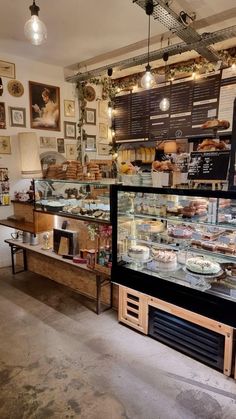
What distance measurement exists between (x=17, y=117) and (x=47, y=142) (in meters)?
0.63

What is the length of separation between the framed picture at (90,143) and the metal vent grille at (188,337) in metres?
3.67

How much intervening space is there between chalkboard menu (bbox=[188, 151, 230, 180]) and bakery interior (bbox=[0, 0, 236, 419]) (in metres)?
0.01

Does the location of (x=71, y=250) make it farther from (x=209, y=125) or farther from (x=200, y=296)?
(x=209, y=125)

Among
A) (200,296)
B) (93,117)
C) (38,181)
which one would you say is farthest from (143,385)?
(93,117)

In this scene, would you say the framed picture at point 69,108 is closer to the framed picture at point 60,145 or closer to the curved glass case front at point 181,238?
the framed picture at point 60,145

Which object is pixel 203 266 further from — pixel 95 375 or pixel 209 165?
pixel 95 375

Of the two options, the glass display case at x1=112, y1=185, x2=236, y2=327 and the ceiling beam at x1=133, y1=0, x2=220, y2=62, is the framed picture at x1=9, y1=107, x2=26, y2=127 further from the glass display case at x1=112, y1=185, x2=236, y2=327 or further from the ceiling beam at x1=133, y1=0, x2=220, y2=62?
the glass display case at x1=112, y1=185, x2=236, y2=327

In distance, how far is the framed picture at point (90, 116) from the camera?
548 cm

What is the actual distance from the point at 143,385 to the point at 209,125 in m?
2.15

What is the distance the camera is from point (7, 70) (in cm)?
442

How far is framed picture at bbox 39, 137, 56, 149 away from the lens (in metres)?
4.94

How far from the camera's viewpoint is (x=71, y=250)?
355 centimetres

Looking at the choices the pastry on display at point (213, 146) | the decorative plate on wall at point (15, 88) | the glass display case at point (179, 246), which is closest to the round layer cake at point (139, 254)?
the glass display case at point (179, 246)

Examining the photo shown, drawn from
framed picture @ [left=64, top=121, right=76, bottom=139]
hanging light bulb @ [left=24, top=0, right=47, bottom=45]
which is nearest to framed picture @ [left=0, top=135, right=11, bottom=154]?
framed picture @ [left=64, top=121, right=76, bottom=139]
